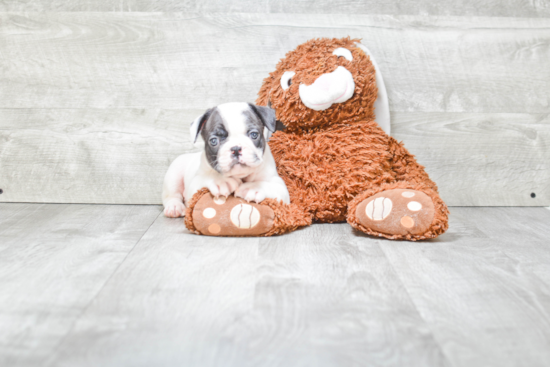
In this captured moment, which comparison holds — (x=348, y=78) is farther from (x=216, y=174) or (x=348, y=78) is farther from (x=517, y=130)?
(x=517, y=130)

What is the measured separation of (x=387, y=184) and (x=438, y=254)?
0.27 m

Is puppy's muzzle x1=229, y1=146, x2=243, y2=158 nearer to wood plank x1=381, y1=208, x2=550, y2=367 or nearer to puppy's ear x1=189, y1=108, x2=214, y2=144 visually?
puppy's ear x1=189, y1=108, x2=214, y2=144

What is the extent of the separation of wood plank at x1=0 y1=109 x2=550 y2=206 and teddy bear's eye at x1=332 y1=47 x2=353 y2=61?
382 millimetres

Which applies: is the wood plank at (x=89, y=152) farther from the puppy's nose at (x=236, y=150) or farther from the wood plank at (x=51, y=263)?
the puppy's nose at (x=236, y=150)

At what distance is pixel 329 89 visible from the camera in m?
1.36

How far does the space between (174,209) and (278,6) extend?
0.83m

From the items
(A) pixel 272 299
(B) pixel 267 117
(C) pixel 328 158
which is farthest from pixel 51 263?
(C) pixel 328 158

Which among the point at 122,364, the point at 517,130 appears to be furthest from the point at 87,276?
the point at 517,130

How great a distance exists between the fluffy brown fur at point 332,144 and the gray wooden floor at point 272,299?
4.9 inches

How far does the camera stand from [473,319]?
0.82 m

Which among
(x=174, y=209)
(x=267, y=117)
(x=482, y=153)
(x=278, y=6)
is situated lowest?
(x=174, y=209)

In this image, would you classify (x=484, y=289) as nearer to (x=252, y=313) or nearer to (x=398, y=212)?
(x=398, y=212)

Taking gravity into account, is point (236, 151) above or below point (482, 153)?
above

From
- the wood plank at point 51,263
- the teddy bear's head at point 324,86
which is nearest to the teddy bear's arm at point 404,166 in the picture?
the teddy bear's head at point 324,86
